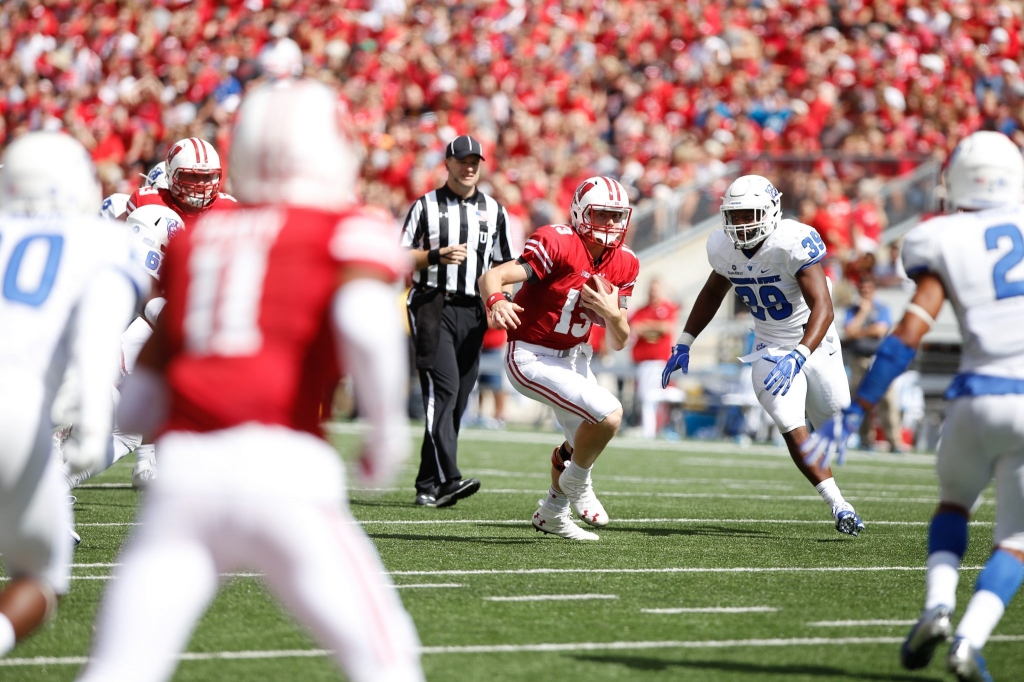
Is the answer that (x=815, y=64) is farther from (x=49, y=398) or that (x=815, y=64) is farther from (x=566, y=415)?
(x=49, y=398)

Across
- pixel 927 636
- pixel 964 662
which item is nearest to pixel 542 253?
pixel 927 636

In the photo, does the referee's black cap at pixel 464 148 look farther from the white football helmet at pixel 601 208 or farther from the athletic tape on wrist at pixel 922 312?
the athletic tape on wrist at pixel 922 312

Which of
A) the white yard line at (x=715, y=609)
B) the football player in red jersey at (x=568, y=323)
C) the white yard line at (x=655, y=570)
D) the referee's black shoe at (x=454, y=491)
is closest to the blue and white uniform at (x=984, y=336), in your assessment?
the white yard line at (x=715, y=609)

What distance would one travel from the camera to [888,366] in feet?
12.5

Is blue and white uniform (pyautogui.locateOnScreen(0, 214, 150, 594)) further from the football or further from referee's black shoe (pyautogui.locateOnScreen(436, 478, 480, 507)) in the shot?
referee's black shoe (pyautogui.locateOnScreen(436, 478, 480, 507))

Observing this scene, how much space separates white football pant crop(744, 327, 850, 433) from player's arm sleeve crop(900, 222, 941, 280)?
2903 mm

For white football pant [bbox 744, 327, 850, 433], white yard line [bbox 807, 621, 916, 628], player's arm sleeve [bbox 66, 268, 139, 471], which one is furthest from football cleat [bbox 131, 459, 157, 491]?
player's arm sleeve [bbox 66, 268, 139, 471]

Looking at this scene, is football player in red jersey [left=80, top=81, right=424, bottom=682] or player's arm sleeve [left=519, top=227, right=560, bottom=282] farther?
player's arm sleeve [left=519, top=227, right=560, bottom=282]

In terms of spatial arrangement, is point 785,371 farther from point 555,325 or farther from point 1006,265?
point 1006,265

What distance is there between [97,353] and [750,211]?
14.4ft

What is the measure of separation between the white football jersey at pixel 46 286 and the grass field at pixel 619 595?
1031 mm

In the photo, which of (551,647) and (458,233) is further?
(458,233)

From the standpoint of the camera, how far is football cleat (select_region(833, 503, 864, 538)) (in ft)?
21.5

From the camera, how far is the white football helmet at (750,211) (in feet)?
22.1
